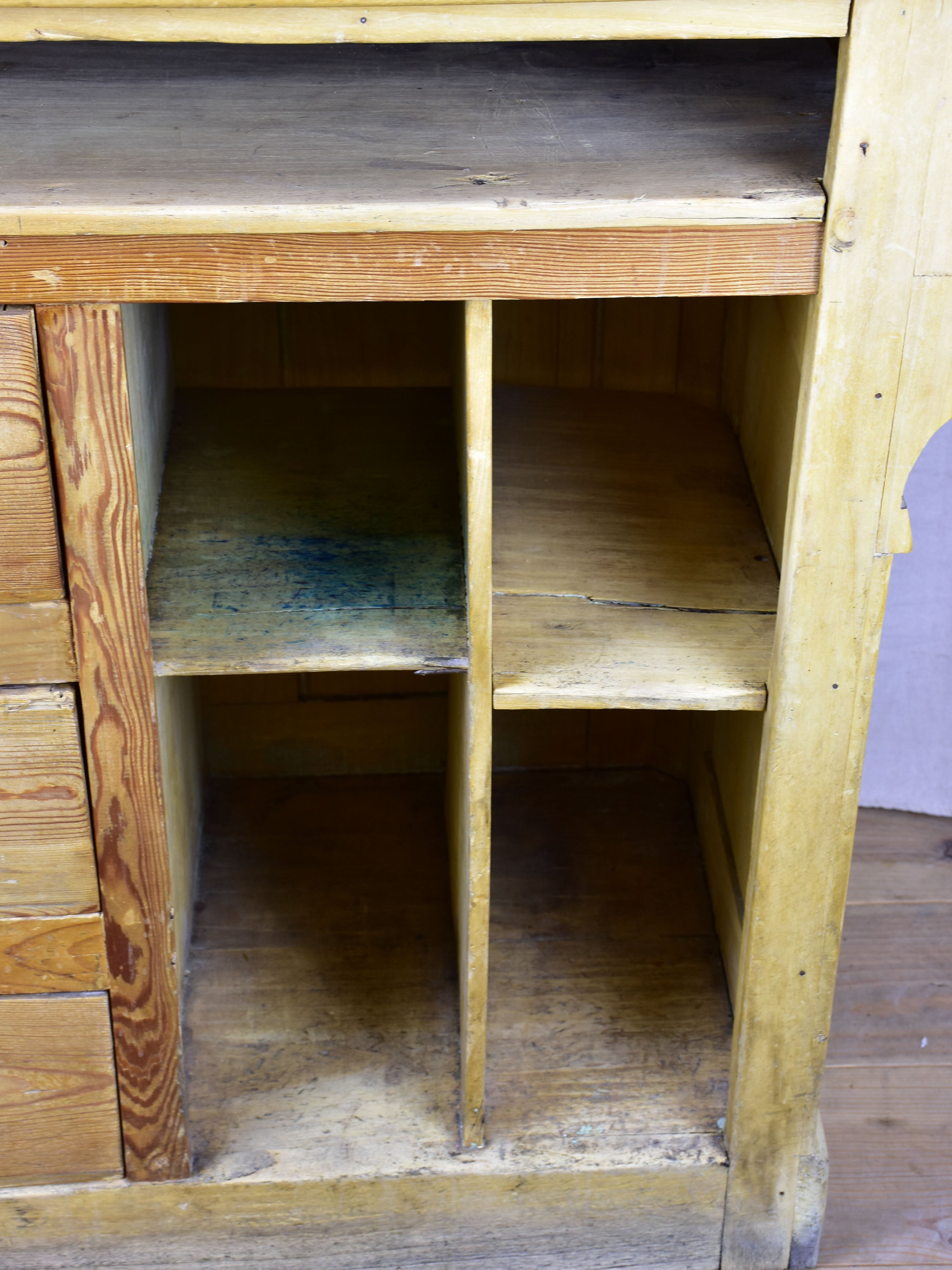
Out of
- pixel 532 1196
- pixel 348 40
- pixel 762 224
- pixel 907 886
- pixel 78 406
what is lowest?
pixel 907 886

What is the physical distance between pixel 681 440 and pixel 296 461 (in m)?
0.40

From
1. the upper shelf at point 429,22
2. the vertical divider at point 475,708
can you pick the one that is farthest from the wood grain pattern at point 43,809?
the upper shelf at point 429,22

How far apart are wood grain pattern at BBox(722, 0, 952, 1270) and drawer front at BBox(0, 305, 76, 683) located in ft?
1.80

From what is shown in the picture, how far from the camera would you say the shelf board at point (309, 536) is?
110 cm

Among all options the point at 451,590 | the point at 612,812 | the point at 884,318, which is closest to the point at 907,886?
the point at 612,812

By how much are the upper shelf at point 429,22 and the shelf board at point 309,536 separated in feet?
1.48

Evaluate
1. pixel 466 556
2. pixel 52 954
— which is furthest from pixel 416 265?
pixel 52 954

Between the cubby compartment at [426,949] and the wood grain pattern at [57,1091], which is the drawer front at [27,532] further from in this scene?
the cubby compartment at [426,949]

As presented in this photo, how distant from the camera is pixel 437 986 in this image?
1461 millimetres

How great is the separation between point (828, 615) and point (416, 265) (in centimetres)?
41

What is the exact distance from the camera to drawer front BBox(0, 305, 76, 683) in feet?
3.10

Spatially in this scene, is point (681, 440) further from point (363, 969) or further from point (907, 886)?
point (907, 886)

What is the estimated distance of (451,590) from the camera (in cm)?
117

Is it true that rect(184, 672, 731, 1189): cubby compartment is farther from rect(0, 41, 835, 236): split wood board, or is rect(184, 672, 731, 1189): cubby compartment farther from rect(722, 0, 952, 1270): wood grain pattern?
rect(0, 41, 835, 236): split wood board
